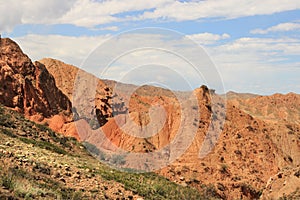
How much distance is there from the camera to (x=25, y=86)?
3769 centimetres

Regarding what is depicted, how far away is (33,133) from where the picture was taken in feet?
79.5

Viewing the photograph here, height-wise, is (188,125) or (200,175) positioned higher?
(188,125)

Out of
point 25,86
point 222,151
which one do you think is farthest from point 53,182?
point 25,86

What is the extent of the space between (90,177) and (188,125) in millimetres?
23281

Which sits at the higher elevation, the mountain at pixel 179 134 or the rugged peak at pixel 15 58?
the rugged peak at pixel 15 58

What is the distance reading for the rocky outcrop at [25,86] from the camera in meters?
36.2

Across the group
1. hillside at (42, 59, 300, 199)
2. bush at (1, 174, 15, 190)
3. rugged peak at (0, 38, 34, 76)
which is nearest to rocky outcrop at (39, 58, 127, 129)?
hillside at (42, 59, 300, 199)

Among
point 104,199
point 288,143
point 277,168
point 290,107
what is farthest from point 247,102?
point 104,199

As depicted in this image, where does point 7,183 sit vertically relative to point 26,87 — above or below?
below

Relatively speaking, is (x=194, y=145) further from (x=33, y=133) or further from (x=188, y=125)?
(x=33, y=133)

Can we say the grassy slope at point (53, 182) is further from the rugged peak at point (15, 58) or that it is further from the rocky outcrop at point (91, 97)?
the rocky outcrop at point (91, 97)

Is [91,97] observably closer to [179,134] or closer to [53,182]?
[179,134]

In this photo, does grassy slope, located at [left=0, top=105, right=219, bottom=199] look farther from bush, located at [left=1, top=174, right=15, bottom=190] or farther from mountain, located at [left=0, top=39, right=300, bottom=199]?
mountain, located at [left=0, top=39, right=300, bottom=199]

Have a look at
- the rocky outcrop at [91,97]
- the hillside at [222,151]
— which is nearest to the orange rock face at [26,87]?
the rocky outcrop at [91,97]
